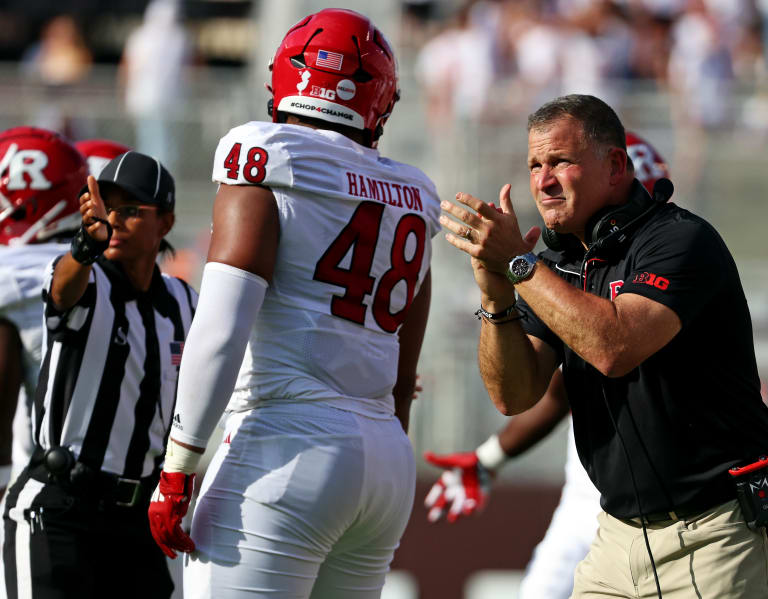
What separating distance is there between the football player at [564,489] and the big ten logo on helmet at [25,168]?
2.02 meters

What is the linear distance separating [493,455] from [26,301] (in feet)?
7.53

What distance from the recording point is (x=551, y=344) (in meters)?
3.91

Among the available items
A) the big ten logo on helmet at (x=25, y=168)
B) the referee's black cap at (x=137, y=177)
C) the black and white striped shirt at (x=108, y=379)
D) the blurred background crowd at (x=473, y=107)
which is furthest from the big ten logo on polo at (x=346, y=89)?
the blurred background crowd at (x=473, y=107)

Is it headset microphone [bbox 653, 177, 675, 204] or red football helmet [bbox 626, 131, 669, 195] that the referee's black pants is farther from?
red football helmet [bbox 626, 131, 669, 195]

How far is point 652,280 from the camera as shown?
340 cm

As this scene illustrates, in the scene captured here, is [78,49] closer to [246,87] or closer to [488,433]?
[246,87]

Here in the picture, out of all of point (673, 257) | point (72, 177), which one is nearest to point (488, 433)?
point (72, 177)

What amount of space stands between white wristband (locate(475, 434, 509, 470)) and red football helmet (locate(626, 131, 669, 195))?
4.42ft

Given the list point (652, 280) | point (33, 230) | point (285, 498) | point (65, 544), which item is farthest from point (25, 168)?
point (652, 280)

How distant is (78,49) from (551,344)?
894 centimetres

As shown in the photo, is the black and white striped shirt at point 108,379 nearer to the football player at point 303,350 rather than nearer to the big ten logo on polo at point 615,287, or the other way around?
the football player at point 303,350

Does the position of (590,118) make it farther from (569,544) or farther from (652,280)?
(569,544)

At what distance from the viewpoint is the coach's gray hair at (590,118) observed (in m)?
3.69

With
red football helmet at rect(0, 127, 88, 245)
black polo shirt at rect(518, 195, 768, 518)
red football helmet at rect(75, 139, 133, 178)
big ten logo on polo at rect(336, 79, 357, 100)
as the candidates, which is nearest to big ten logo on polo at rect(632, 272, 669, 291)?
black polo shirt at rect(518, 195, 768, 518)
